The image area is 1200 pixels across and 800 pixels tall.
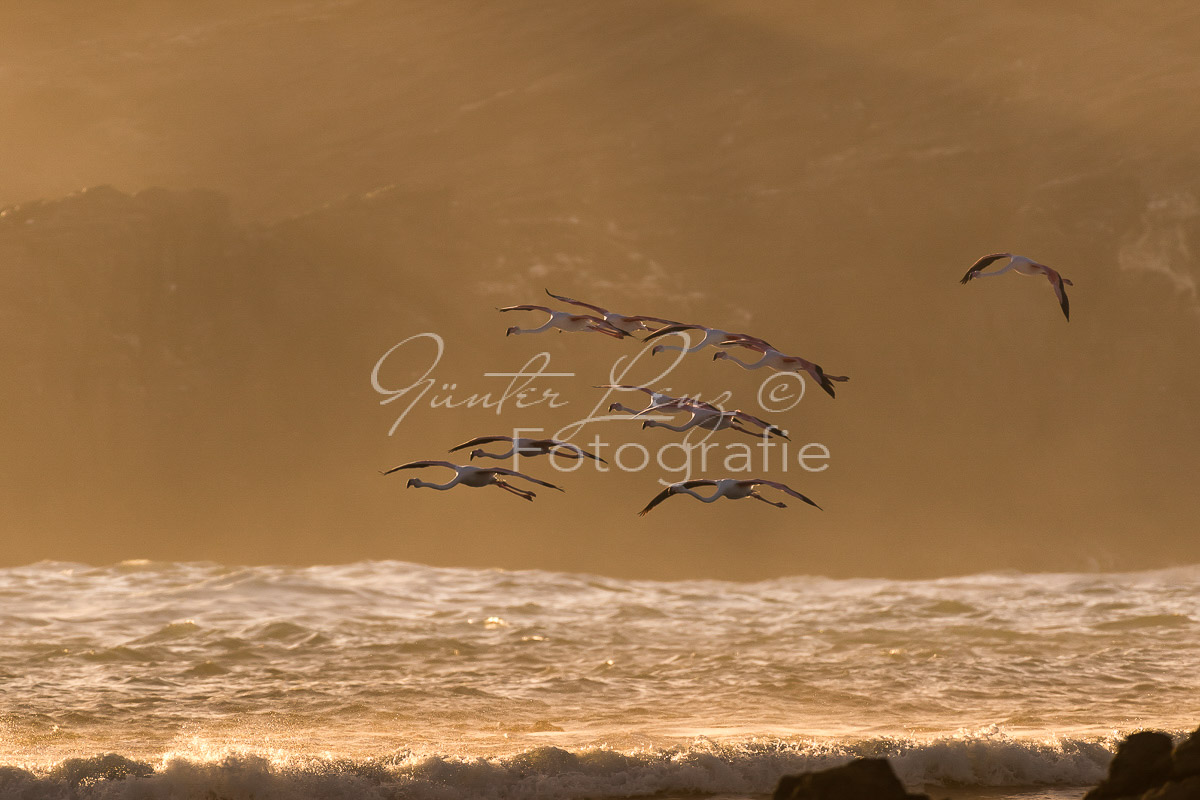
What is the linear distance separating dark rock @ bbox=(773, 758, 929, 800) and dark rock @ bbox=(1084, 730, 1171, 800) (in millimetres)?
2535

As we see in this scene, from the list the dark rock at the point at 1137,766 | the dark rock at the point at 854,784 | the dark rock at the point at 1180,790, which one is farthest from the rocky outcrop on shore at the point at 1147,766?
the dark rock at the point at 854,784

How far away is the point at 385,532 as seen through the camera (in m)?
70.2

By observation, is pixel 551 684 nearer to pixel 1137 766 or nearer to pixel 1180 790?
pixel 1137 766

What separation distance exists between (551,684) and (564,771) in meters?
7.29

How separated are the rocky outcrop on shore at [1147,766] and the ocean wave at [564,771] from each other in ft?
18.4

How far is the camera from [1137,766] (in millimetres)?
13648

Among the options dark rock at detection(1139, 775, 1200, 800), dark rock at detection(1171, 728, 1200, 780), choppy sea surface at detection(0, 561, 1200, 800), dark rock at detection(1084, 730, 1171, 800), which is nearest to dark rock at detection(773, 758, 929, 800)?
dark rock at detection(1139, 775, 1200, 800)

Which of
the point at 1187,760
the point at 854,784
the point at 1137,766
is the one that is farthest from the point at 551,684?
the point at 1187,760

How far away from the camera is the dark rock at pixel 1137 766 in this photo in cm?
1353

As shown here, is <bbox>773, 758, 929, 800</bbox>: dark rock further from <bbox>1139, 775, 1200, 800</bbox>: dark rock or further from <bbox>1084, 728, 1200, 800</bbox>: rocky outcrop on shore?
<bbox>1084, 728, 1200, 800</bbox>: rocky outcrop on shore

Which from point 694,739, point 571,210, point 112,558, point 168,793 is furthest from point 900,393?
point 168,793

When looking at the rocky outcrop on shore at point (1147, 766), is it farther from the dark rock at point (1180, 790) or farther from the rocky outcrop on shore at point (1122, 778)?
the dark rock at point (1180, 790)

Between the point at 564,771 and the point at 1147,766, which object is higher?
the point at 1147,766

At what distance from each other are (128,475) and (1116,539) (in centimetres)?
5749
